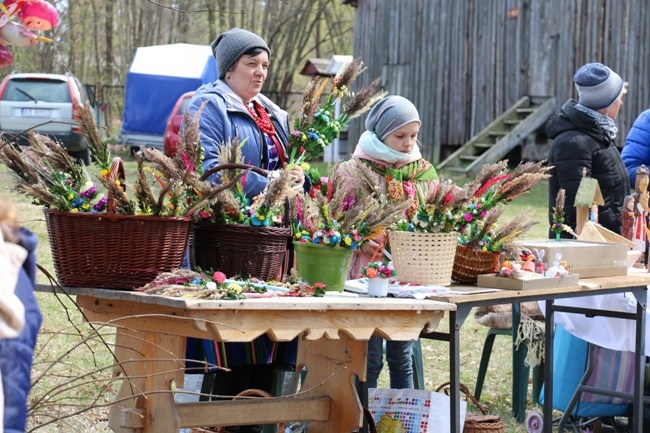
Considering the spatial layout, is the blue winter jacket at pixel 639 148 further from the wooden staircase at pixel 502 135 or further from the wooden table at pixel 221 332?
the wooden staircase at pixel 502 135

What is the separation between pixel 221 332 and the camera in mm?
Result: 2848

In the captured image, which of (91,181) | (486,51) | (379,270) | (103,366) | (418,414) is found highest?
(486,51)

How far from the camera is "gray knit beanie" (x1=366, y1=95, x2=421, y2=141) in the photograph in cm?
399

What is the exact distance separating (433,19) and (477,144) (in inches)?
96.7

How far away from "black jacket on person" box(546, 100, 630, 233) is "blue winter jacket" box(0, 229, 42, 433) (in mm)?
3999

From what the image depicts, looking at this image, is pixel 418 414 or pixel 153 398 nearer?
pixel 153 398

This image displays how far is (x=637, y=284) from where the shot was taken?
165 inches

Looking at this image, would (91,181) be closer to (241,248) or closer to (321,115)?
(241,248)

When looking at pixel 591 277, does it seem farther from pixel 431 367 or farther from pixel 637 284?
pixel 431 367

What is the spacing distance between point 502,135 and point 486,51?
1.44 m

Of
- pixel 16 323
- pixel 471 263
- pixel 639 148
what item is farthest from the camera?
pixel 639 148

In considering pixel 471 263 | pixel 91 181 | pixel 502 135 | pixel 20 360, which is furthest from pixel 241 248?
pixel 502 135

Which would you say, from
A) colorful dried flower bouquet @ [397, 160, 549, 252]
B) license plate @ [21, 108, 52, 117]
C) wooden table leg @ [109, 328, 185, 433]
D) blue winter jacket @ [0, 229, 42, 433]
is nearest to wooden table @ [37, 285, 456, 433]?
wooden table leg @ [109, 328, 185, 433]

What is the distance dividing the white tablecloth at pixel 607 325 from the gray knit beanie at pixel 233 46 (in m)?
1.81
